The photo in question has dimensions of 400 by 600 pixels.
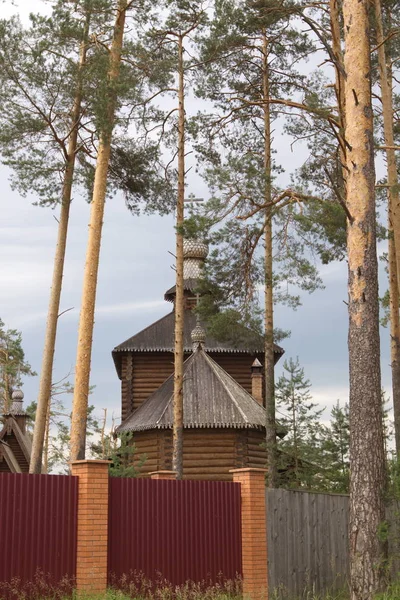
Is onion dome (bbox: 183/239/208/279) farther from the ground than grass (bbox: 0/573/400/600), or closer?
farther from the ground

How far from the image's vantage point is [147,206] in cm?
2020

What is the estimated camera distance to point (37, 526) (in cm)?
1009

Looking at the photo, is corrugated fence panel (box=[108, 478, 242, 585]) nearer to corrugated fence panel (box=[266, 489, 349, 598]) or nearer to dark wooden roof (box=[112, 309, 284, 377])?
corrugated fence panel (box=[266, 489, 349, 598])

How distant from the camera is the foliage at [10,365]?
33.2 meters

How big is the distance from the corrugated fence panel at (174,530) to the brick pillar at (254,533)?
11 cm

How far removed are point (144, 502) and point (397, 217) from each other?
10.7m

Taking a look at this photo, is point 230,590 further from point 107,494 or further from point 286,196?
point 286,196

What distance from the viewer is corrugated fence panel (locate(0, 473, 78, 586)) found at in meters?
9.80

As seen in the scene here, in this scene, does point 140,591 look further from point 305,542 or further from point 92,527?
point 305,542

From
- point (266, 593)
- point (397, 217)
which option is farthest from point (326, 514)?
point (397, 217)

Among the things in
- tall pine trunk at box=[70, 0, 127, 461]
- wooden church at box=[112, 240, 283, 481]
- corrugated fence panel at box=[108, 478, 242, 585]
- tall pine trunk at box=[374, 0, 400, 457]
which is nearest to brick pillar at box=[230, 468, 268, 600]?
corrugated fence panel at box=[108, 478, 242, 585]

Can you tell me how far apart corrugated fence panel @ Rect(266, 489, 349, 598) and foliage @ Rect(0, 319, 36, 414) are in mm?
20468

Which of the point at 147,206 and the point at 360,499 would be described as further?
the point at 147,206

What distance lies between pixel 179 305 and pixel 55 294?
3154 millimetres
